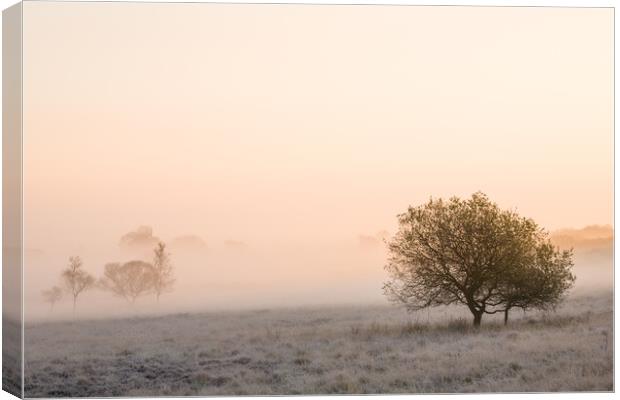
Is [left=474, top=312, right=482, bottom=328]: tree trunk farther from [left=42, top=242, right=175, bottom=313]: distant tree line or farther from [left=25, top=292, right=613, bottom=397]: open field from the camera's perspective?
[left=42, top=242, right=175, bottom=313]: distant tree line

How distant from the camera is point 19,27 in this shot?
887 inches

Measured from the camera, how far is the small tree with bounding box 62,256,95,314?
22688 mm

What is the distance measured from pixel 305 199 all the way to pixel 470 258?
3.47 m

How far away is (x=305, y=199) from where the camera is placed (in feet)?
77.2

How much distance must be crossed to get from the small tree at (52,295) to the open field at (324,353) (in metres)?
0.42

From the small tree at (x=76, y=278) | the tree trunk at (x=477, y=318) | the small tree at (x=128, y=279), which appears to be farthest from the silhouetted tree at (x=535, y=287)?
the small tree at (x=76, y=278)

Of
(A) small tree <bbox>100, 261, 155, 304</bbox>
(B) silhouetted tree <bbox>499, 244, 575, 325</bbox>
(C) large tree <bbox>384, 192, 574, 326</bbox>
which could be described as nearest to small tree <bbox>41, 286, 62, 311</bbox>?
(A) small tree <bbox>100, 261, 155, 304</bbox>

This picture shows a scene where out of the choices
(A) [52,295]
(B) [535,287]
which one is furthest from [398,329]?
(A) [52,295]

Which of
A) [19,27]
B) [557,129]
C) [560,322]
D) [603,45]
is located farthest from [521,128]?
[19,27]

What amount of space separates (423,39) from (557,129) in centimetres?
312

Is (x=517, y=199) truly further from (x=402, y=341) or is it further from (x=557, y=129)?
(x=402, y=341)

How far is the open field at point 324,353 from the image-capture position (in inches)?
898

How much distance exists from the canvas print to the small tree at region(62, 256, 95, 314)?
0.04 metres

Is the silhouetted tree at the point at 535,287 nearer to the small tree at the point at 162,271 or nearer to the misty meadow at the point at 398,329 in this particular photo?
the misty meadow at the point at 398,329
